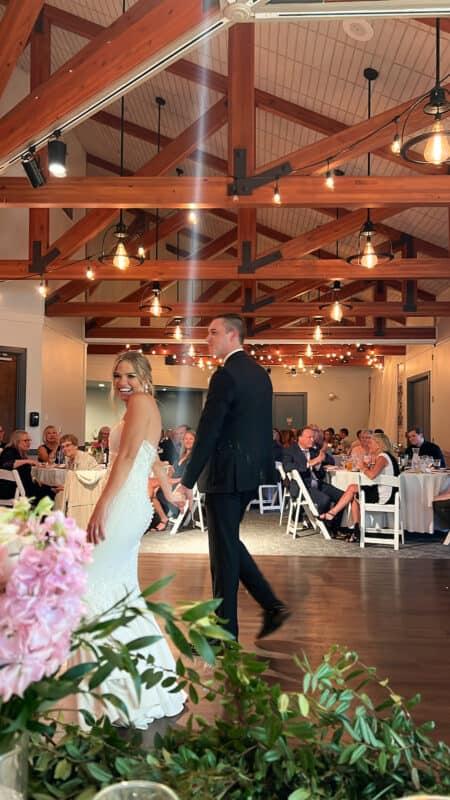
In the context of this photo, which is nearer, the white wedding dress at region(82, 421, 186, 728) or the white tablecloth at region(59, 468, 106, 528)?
the white wedding dress at region(82, 421, 186, 728)

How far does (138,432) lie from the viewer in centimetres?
275

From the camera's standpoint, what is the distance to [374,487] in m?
7.43

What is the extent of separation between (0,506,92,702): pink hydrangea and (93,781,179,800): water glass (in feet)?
0.50

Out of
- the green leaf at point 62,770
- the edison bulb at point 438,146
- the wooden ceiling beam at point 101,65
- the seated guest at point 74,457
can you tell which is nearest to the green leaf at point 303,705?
the green leaf at point 62,770

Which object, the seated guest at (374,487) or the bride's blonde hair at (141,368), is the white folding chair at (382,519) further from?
the bride's blonde hair at (141,368)

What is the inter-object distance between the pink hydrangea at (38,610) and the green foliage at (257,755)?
17cm

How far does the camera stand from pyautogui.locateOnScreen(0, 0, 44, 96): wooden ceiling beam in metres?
4.88

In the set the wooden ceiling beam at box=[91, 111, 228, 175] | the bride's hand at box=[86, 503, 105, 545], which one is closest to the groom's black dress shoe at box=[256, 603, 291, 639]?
the bride's hand at box=[86, 503, 105, 545]

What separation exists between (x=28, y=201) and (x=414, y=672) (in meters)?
6.01

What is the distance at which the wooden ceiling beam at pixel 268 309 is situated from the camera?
12281mm

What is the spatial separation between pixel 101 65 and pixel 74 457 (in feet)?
14.2

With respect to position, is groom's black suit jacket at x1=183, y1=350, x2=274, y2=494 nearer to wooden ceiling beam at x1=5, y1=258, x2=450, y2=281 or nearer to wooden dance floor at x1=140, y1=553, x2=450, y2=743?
wooden dance floor at x1=140, y1=553, x2=450, y2=743

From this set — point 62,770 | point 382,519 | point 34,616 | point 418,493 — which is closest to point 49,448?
point 382,519

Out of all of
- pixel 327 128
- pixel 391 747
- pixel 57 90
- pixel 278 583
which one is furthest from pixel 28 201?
pixel 391 747
